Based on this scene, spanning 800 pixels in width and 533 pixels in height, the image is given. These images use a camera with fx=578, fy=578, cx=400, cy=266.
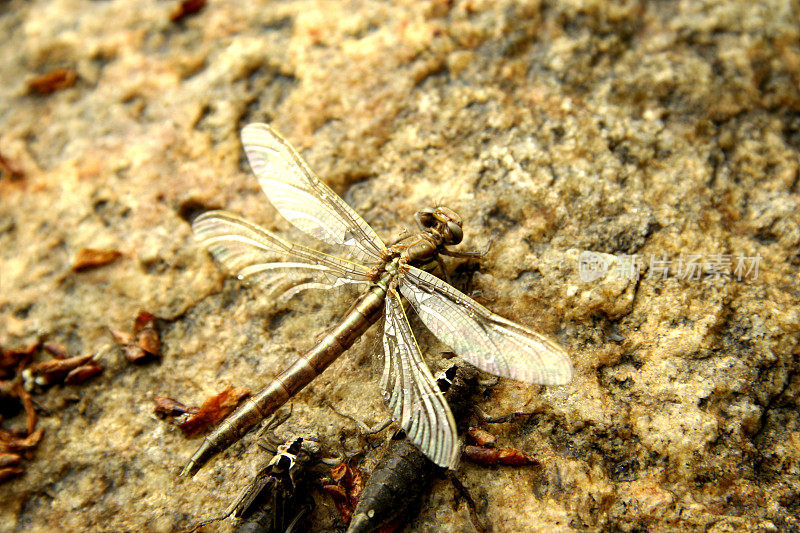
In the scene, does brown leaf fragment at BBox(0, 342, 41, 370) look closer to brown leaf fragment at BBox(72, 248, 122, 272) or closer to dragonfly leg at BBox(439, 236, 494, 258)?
brown leaf fragment at BBox(72, 248, 122, 272)

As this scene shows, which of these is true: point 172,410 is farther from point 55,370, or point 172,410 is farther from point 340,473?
point 340,473

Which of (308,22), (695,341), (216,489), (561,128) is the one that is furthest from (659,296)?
(308,22)

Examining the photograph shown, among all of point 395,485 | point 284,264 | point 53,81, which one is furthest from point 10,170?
point 395,485

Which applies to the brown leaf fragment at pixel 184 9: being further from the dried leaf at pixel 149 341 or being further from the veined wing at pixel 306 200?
the dried leaf at pixel 149 341

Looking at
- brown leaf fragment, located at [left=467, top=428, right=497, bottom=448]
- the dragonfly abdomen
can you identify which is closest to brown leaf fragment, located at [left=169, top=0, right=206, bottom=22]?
the dragonfly abdomen

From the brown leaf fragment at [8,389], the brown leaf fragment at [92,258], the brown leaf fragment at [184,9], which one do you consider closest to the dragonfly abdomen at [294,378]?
the brown leaf fragment at [8,389]

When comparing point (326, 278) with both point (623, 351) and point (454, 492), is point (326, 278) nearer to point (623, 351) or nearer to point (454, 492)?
point (454, 492)
